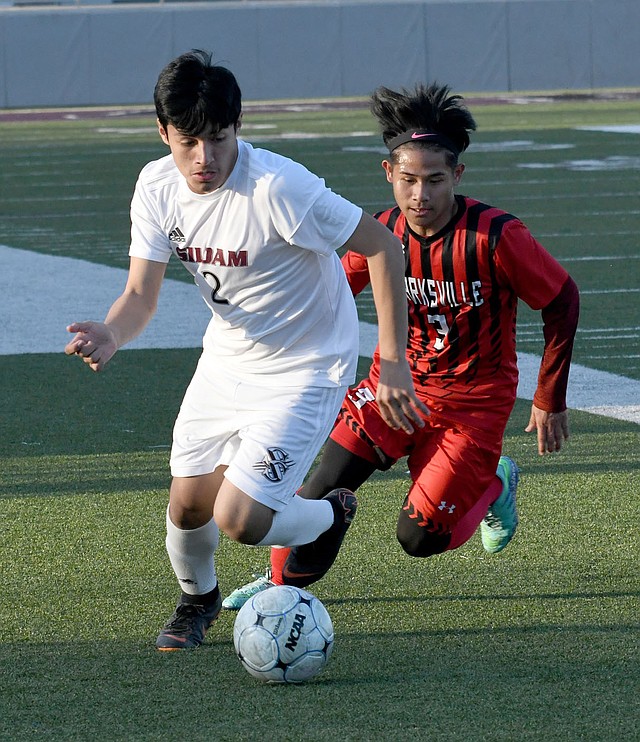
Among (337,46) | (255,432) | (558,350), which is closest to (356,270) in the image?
(558,350)

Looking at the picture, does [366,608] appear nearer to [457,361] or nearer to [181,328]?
[457,361]

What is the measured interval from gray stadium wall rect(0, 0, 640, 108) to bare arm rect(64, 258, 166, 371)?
35530 millimetres

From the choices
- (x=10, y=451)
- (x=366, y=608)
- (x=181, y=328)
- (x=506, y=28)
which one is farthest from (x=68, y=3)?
(x=366, y=608)

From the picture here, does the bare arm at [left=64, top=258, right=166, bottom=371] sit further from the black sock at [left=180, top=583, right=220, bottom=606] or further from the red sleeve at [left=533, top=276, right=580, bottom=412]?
the red sleeve at [left=533, top=276, right=580, bottom=412]

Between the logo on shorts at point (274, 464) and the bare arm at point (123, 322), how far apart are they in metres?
0.54

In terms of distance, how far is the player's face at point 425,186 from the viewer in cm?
479

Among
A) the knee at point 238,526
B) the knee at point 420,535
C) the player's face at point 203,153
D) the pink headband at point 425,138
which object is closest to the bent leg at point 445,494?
the knee at point 420,535

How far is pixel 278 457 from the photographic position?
13.6ft

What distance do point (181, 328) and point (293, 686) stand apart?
19.7 feet

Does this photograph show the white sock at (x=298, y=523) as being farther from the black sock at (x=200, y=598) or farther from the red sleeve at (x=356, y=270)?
the red sleeve at (x=356, y=270)

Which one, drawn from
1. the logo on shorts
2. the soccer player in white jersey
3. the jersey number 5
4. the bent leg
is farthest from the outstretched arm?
the logo on shorts

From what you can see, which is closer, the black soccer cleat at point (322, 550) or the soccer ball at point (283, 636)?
the soccer ball at point (283, 636)

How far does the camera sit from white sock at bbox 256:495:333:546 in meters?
4.20

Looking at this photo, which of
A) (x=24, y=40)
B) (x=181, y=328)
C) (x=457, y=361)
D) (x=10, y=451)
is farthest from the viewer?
(x=24, y=40)
